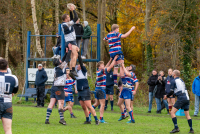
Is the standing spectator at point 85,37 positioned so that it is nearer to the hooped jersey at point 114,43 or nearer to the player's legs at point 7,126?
the hooped jersey at point 114,43

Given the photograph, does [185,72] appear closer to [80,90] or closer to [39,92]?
[39,92]

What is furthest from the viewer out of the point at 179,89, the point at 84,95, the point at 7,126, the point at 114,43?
the point at 114,43

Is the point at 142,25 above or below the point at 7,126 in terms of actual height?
above

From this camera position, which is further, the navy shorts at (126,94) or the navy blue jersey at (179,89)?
the navy shorts at (126,94)

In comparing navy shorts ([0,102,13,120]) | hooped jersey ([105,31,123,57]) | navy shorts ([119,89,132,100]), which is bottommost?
navy shorts ([0,102,13,120])

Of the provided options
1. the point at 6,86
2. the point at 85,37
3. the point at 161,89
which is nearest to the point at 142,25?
the point at 85,37

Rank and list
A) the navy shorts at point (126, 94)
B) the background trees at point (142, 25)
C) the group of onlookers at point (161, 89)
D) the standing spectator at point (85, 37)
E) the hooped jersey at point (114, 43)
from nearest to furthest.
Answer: the hooped jersey at point (114, 43)
the navy shorts at point (126, 94)
the group of onlookers at point (161, 89)
the standing spectator at point (85, 37)
the background trees at point (142, 25)

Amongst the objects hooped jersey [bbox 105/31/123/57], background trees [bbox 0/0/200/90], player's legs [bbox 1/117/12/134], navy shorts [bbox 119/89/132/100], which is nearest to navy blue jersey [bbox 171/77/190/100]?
navy shorts [bbox 119/89/132/100]

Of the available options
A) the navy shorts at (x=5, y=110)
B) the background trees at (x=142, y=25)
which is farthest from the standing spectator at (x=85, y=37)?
the navy shorts at (x=5, y=110)

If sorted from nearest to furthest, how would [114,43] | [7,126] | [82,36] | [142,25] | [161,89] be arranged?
[7,126]
[114,43]
[161,89]
[82,36]
[142,25]

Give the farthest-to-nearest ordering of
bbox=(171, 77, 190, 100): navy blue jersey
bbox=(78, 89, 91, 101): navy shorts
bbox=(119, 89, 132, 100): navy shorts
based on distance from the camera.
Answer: bbox=(119, 89, 132, 100): navy shorts < bbox=(78, 89, 91, 101): navy shorts < bbox=(171, 77, 190, 100): navy blue jersey

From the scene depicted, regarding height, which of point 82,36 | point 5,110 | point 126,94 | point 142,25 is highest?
point 142,25

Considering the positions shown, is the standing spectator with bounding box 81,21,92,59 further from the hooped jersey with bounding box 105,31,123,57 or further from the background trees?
the hooped jersey with bounding box 105,31,123,57

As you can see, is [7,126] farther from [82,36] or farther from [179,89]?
[82,36]
